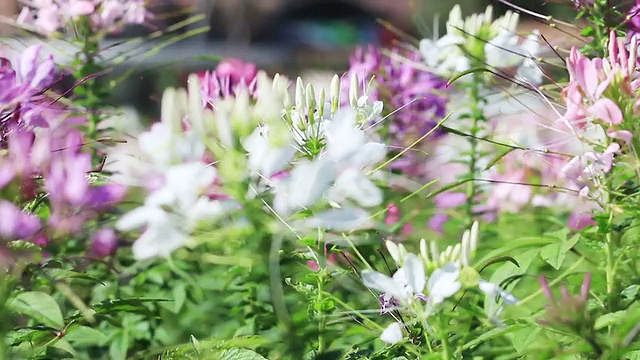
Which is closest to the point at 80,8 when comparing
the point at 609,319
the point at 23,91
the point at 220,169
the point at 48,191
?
the point at 23,91

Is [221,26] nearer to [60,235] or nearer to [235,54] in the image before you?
[235,54]

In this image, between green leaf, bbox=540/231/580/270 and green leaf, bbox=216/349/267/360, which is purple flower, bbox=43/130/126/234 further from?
green leaf, bbox=540/231/580/270

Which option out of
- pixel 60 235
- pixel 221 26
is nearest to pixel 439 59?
pixel 60 235

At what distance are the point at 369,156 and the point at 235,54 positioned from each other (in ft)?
26.2

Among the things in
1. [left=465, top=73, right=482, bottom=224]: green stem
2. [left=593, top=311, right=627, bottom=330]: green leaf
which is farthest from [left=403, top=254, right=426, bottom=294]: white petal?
[left=465, top=73, right=482, bottom=224]: green stem

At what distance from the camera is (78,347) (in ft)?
4.73

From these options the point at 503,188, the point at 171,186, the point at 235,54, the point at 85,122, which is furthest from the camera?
the point at 235,54

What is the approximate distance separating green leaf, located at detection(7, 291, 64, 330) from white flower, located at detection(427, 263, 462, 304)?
0.40m

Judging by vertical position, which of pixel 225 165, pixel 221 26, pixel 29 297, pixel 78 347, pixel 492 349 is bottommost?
pixel 221 26

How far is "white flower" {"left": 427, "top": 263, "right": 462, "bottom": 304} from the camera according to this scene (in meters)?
0.80

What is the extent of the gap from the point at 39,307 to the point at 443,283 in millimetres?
444

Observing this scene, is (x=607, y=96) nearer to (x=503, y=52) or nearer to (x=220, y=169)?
(x=220, y=169)

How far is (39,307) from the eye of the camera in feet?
3.12

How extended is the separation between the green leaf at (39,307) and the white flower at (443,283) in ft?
1.32
